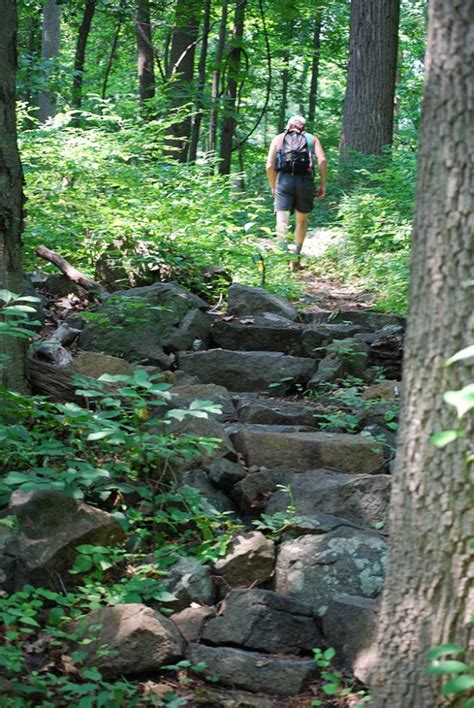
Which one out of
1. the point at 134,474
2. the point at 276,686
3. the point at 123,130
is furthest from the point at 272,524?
the point at 123,130

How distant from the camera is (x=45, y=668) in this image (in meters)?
3.67

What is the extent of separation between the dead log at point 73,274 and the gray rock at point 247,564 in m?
4.42

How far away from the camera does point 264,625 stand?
3984mm

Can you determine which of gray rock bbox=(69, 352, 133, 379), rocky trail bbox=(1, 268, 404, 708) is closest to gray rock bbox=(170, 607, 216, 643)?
rocky trail bbox=(1, 268, 404, 708)

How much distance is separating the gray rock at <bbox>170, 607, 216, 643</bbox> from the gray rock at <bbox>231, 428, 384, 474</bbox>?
1.50 metres

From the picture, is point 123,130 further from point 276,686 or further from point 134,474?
Answer: point 276,686

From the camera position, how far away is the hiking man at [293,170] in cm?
1160

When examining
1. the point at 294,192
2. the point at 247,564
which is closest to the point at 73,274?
the point at 294,192

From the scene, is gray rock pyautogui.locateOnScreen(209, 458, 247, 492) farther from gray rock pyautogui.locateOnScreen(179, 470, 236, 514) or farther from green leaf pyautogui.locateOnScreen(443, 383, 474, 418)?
green leaf pyautogui.locateOnScreen(443, 383, 474, 418)

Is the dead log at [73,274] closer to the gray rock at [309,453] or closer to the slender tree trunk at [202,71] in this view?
the gray rock at [309,453]

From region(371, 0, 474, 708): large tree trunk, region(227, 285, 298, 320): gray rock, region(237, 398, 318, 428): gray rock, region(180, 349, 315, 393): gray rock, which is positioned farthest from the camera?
region(227, 285, 298, 320): gray rock

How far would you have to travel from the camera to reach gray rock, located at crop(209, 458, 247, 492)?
16.9ft

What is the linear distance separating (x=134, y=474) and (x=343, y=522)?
1.10 m

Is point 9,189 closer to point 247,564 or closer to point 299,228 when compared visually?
point 247,564
